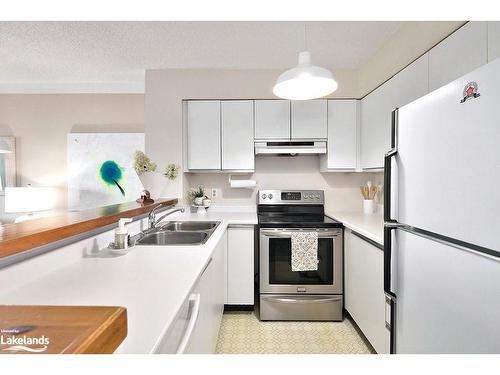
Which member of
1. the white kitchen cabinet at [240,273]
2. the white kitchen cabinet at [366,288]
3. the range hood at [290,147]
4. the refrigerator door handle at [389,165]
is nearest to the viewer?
the refrigerator door handle at [389,165]

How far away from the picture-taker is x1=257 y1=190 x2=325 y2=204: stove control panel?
9.42 feet

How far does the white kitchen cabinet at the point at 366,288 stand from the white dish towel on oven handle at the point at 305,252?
28cm

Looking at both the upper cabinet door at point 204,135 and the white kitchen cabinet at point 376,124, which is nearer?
the white kitchen cabinet at point 376,124

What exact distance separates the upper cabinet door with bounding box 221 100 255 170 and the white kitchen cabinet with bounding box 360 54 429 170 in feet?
3.67

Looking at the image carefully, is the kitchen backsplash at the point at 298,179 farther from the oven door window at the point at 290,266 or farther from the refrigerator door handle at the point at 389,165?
the refrigerator door handle at the point at 389,165

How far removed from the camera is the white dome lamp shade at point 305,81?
1.41 m

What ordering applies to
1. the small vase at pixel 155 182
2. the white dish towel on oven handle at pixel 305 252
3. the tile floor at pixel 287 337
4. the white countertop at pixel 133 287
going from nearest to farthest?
the white countertop at pixel 133 287 → the tile floor at pixel 287 337 → the white dish towel on oven handle at pixel 305 252 → the small vase at pixel 155 182

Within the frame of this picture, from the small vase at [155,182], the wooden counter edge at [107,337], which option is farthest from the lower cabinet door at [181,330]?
the small vase at [155,182]

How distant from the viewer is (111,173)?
3.51 metres

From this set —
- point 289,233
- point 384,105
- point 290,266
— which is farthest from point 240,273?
point 384,105

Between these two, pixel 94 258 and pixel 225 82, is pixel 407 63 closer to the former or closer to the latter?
pixel 225 82

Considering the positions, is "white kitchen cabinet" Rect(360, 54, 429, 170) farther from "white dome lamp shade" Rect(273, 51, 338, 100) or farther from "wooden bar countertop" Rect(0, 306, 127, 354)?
"wooden bar countertop" Rect(0, 306, 127, 354)

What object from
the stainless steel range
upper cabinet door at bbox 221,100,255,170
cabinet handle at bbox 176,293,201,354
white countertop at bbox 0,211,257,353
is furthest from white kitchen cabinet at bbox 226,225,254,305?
cabinet handle at bbox 176,293,201,354

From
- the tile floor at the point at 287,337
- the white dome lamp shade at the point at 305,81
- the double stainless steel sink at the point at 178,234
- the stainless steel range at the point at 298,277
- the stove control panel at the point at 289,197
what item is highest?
the white dome lamp shade at the point at 305,81
